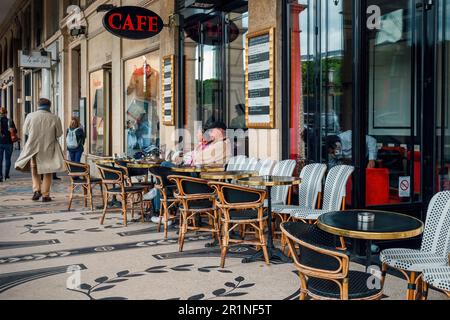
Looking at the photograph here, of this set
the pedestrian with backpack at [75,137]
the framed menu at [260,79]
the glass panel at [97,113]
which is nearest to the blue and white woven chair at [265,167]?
the framed menu at [260,79]

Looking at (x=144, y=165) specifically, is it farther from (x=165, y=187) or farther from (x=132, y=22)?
(x=132, y=22)

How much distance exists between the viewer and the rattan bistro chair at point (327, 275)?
8.58 feet

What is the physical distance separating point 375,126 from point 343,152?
43 cm

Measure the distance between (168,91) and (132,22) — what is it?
58.6 inches

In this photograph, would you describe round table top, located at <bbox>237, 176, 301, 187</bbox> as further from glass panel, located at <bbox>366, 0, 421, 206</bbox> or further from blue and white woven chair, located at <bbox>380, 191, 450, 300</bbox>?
blue and white woven chair, located at <bbox>380, 191, 450, 300</bbox>

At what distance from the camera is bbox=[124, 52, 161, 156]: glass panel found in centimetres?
1030

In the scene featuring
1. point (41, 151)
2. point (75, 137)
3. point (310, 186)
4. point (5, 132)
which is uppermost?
point (5, 132)

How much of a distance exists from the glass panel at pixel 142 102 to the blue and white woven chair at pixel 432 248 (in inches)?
282

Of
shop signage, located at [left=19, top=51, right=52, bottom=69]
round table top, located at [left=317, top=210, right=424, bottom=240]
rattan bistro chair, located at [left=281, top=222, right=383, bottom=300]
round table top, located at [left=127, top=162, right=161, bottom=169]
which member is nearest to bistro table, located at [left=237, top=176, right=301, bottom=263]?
round table top, located at [left=317, top=210, right=424, bottom=240]

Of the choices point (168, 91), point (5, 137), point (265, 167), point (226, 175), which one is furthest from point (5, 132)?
point (226, 175)

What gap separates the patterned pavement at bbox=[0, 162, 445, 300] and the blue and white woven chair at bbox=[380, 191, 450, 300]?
571 millimetres

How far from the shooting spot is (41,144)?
9141 millimetres

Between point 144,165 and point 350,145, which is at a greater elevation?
point 350,145

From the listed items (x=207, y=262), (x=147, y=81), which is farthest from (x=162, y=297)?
(x=147, y=81)
